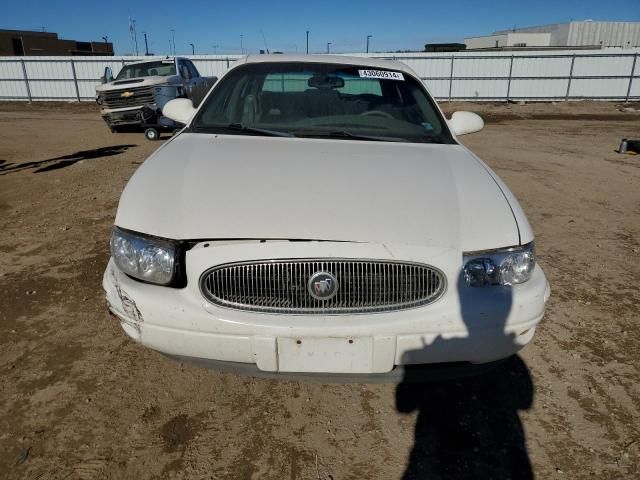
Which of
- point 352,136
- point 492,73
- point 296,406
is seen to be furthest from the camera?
point 492,73

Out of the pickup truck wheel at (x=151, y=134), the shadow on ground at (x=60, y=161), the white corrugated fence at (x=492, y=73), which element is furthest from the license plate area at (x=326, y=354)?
the white corrugated fence at (x=492, y=73)

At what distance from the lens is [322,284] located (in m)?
1.87

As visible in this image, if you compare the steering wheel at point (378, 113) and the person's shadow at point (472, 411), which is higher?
the steering wheel at point (378, 113)

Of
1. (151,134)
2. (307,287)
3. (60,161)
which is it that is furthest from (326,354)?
(151,134)

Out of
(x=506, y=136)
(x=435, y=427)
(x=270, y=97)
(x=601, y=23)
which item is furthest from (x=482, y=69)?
(x=601, y=23)

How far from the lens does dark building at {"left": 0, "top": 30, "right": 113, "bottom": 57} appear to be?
39.1 meters

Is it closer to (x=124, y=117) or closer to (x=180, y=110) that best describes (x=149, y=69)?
(x=124, y=117)

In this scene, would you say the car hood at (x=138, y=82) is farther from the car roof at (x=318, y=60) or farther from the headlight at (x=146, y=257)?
the headlight at (x=146, y=257)

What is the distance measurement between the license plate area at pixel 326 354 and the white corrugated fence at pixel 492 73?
2213cm

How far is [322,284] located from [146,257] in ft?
2.47

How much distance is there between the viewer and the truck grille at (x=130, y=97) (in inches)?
485

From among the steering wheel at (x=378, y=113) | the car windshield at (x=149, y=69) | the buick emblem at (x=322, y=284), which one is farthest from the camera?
the car windshield at (x=149, y=69)

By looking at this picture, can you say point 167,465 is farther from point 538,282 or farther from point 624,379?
point 624,379

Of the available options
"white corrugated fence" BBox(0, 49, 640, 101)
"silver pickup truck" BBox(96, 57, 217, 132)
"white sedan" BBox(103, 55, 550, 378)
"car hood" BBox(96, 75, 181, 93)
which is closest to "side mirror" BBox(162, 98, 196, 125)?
"white sedan" BBox(103, 55, 550, 378)
